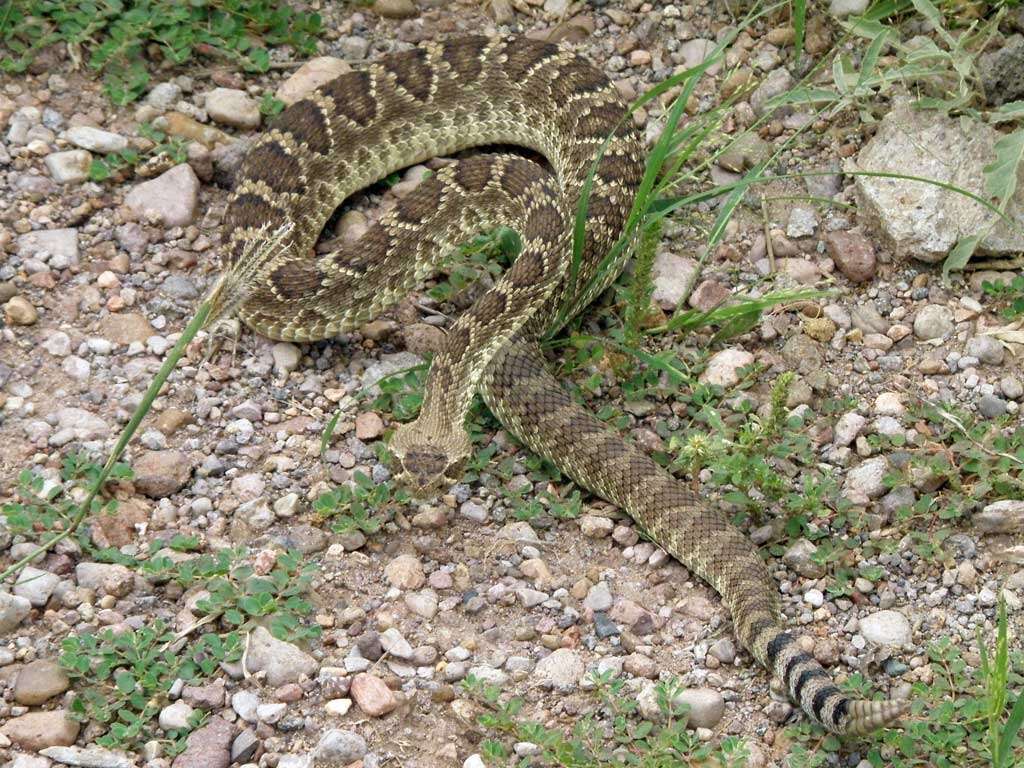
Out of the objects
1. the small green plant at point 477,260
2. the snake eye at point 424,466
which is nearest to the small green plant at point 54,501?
the snake eye at point 424,466

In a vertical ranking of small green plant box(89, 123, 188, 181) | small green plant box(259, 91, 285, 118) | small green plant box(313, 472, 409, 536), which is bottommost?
small green plant box(313, 472, 409, 536)

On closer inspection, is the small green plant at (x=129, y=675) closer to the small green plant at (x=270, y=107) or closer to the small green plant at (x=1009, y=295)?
the small green plant at (x=270, y=107)

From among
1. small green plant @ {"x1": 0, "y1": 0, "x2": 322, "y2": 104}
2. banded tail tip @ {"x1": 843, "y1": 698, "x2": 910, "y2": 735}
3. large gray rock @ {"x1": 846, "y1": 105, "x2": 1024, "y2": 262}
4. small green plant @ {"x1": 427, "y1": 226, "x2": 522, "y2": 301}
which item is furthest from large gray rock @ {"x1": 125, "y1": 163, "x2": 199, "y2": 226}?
banded tail tip @ {"x1": 843, "y1": 698, "x2": 910, "y2": 735}

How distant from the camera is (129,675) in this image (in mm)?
4473

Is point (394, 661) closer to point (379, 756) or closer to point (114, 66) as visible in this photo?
point (379, 756)

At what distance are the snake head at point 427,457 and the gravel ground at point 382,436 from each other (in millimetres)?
154

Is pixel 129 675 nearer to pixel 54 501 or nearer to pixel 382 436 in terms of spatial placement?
pixel 54 501

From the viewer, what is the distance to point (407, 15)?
7762 mm

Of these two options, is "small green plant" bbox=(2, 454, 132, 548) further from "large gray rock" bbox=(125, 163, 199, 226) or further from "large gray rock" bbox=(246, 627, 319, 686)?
"large gray rock" bbox=(125, 163, 199, 226)

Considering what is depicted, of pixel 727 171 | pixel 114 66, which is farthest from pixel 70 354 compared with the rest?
pixel 727 171

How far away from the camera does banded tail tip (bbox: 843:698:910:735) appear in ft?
13.1

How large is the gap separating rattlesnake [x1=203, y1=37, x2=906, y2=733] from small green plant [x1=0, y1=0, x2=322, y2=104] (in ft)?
2.14

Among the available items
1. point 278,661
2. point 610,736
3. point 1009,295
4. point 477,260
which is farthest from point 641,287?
point 278,661

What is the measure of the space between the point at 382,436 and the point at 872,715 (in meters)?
2.53
